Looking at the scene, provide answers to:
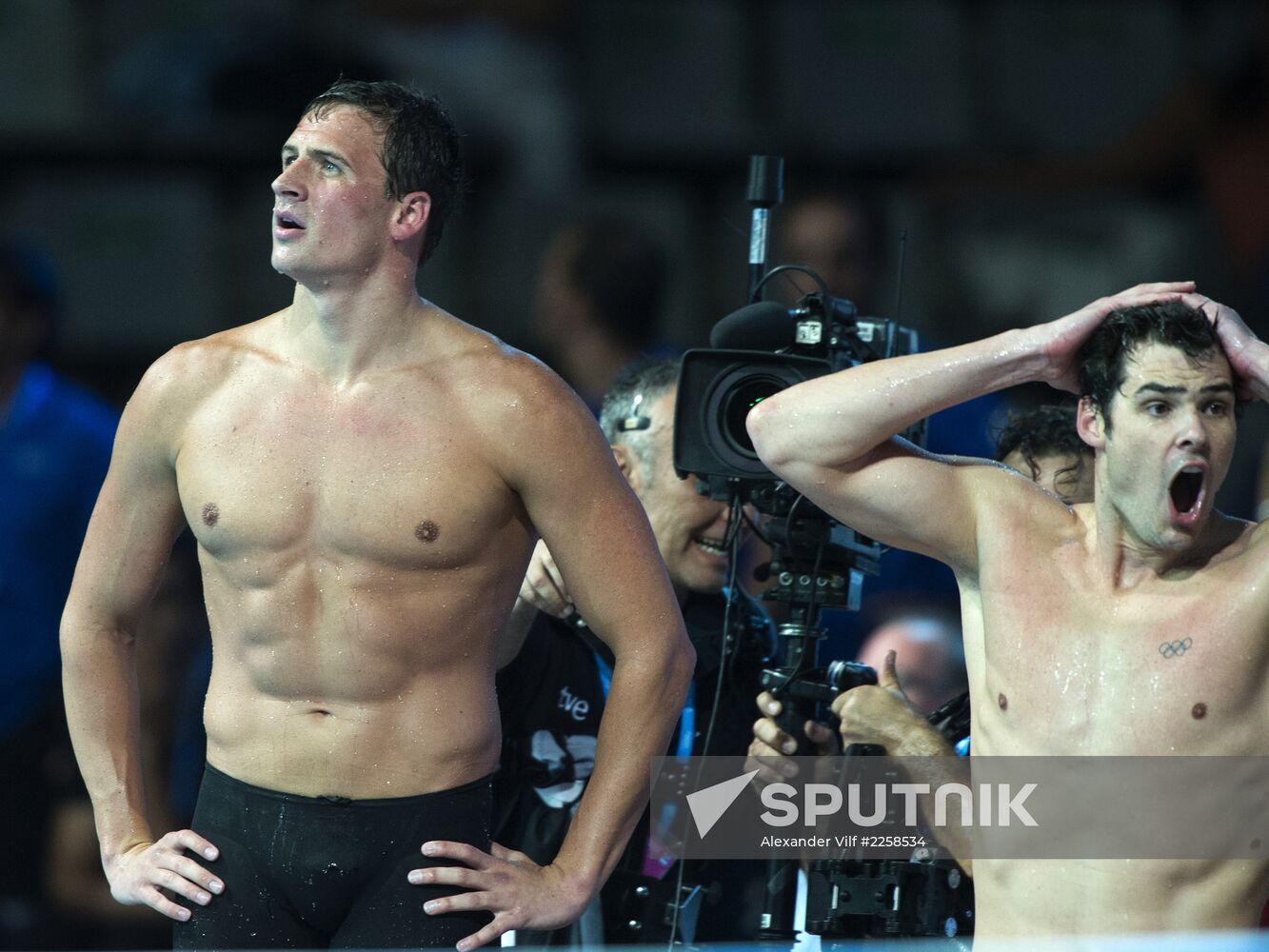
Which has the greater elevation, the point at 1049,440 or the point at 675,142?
the point at 675,142

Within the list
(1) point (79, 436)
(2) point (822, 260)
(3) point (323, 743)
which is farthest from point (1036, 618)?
(1) point (79, 436)

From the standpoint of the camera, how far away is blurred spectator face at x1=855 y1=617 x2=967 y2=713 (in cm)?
427

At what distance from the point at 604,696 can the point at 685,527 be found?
1.26 ft

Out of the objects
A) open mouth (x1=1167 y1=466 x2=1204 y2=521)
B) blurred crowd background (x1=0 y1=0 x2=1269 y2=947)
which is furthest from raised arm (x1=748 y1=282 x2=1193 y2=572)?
blurred crowd background (x1=0 y1=0 x2=1269 y2=947)

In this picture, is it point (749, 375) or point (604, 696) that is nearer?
point (749, 375)

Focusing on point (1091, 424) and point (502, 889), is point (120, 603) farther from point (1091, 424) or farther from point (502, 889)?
point (1091, 424)

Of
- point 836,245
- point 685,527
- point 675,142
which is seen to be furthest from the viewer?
point 675,142

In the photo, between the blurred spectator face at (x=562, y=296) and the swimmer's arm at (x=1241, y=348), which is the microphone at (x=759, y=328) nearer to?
the swimmer's arm at (x=1241, y=348)

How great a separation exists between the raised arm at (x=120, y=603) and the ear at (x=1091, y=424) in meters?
1.42

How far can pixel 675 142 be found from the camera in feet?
24.4

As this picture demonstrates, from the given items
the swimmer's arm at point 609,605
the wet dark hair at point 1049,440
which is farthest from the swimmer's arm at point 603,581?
the wet dark hair at point 1049,440

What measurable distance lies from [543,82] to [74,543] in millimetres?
2923

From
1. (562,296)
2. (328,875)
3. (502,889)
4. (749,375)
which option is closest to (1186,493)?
(749,375)

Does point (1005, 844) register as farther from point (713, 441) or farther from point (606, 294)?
point (606, 294)
